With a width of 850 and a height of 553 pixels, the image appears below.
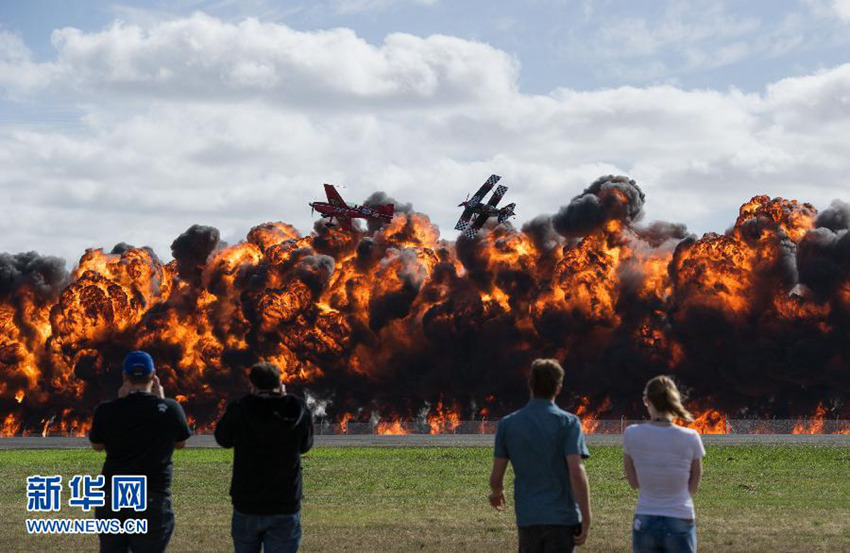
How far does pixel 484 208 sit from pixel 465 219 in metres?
2.73

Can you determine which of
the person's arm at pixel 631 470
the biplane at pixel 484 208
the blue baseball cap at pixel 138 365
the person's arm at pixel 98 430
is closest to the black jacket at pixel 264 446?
the blue baseball cap at pixel 138 365

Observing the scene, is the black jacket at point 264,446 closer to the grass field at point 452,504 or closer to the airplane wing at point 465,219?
the grass field at point 452,504

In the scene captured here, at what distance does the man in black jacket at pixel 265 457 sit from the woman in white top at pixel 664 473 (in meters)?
3.16

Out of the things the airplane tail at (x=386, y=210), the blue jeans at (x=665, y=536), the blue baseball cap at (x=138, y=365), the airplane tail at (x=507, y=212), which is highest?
the airplane tail at (x=386, y=210)

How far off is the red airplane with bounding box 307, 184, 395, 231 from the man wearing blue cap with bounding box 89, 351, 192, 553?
100m

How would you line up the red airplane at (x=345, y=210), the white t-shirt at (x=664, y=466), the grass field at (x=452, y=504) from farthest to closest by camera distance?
the red airplane at (x=345, y=210)
the grass field at (x=452, y=504)
the white t-shirt at (x=664, y=466)

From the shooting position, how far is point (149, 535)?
11.4 m

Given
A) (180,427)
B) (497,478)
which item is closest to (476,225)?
(180,427)

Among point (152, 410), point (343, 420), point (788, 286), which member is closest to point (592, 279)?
point (788, 286)

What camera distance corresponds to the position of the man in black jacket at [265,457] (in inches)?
438

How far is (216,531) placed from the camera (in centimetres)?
2425

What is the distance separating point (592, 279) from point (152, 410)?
95.0m

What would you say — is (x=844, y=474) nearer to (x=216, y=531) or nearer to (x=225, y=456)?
(x=216, y=531)

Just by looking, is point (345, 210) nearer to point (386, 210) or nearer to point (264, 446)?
point (386, 210)
